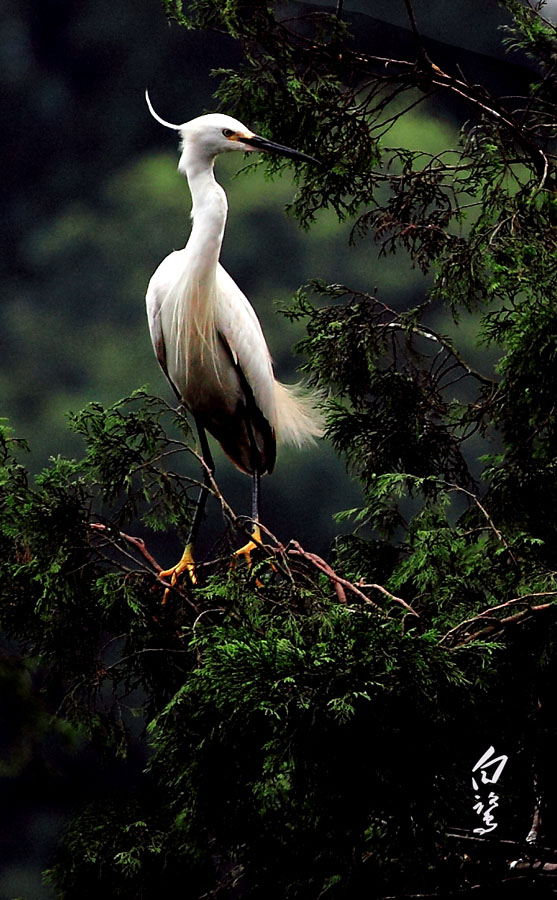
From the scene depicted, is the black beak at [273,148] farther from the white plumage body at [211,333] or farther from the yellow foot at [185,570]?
the yellow foot at [185,570]

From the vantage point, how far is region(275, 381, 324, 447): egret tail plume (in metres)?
2.00

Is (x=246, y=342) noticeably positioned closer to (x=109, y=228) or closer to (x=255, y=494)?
(x=255, y=494)

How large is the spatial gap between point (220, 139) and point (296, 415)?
1.74 ft

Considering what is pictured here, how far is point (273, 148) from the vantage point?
5.62 feet

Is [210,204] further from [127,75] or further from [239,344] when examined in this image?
[127,75]

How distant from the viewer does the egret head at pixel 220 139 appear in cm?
172

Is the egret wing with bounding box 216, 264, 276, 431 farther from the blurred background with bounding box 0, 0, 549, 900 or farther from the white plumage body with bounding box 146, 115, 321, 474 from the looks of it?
the blurred background with bounding box 0, 0, 549, 900

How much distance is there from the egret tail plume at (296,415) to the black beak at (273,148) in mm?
451

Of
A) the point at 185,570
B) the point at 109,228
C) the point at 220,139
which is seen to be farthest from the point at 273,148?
the point at 185,570

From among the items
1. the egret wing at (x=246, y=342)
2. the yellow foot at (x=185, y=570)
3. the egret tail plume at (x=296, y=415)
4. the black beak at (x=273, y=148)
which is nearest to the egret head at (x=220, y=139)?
the black beak at (x=273, y=148)
